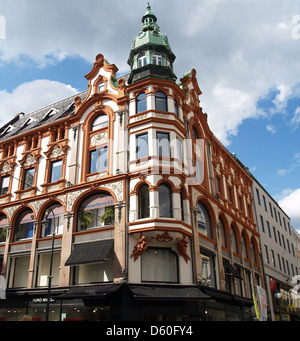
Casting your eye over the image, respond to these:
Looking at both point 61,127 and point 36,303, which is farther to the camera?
point 61,127

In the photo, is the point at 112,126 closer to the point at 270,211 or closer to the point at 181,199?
the point at 181,199

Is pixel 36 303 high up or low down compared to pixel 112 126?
down

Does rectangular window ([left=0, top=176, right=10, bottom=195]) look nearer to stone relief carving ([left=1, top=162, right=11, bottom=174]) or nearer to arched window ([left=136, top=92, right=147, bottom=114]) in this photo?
stone relief carving ([left=1, top=162, right=11, bottom=174])

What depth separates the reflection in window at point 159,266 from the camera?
21.0 meters

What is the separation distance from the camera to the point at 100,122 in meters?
27.4

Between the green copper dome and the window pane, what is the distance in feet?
13.0

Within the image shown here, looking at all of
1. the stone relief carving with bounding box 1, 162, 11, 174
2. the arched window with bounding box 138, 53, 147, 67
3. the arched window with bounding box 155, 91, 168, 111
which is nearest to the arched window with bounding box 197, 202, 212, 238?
the arched window with bounding box 155, 91, 168, 111

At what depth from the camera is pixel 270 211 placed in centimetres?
4709

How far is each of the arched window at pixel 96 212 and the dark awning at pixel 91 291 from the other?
170 inches

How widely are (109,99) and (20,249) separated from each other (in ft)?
47.0

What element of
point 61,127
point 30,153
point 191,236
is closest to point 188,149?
point 191,236

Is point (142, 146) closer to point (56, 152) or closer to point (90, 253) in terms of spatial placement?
point (90, 253)
